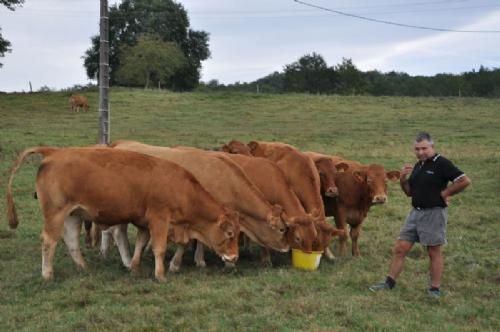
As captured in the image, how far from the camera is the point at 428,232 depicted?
24.1 feet

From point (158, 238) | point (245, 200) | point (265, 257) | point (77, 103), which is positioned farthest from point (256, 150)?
point (77, 103)

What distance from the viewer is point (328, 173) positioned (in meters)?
10.3

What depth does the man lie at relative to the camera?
728 cm

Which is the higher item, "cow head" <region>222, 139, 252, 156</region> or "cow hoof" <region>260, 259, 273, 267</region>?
"cow head" <region>222, 139, 252, 156</region>

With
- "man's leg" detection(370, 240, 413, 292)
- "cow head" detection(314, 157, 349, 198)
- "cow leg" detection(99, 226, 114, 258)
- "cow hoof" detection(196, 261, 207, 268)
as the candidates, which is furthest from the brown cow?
"cow leg" detection(99, 226, 114, 258)

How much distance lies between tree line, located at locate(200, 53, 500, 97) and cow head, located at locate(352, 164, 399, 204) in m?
Result: 63.5

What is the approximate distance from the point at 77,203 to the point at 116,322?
2.14 metres

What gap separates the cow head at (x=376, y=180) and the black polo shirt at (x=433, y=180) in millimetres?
2003

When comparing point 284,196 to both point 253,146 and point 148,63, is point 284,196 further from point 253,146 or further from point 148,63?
point 148,63

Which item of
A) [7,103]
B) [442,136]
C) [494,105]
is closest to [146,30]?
[7,103]

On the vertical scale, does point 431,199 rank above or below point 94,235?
above

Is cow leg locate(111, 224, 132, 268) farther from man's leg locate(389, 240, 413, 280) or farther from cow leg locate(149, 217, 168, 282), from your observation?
man's leg locate(389, 240, 413, 280)

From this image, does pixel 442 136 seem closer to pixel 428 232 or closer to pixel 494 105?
pixel 494 105

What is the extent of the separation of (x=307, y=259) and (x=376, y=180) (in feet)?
5.80
